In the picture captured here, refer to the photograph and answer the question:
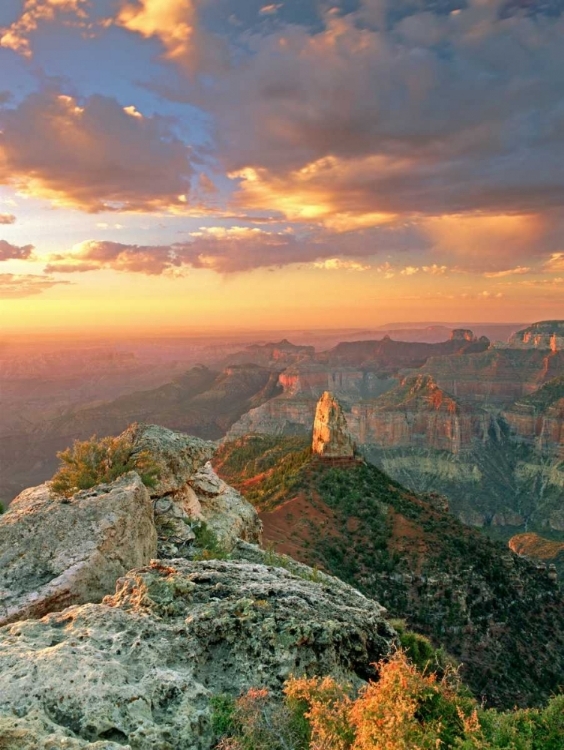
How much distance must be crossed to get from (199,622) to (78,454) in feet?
26.3

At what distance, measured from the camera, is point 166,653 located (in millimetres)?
7395

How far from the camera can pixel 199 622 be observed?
8.02 metres

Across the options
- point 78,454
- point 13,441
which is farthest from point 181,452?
point 13,441

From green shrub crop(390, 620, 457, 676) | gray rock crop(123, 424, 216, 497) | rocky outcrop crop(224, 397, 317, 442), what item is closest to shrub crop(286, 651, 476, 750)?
green shrub crop(390, 620, 457, 676)

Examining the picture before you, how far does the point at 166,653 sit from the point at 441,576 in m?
40.0

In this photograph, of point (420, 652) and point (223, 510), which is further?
point (223, 510)

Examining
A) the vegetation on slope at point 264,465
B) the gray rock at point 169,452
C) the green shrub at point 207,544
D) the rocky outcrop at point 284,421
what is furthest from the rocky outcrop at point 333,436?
the rocky outcrop at point 284,421

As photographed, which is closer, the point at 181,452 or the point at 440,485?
the point at 181,452

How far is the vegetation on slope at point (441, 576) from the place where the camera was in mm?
37250

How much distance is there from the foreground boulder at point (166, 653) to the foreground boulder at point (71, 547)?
4.70ft

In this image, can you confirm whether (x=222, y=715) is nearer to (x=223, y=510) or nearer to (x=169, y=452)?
(x=169, y=452)

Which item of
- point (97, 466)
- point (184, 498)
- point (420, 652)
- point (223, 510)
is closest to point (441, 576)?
point (223, 510)

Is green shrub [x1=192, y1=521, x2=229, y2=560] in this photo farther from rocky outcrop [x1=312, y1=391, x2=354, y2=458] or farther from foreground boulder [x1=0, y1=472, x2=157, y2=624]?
rocky outcrop [x1=312, y1=391, x2=354, y2=458]

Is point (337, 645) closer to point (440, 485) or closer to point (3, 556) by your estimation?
point (3, 556)
